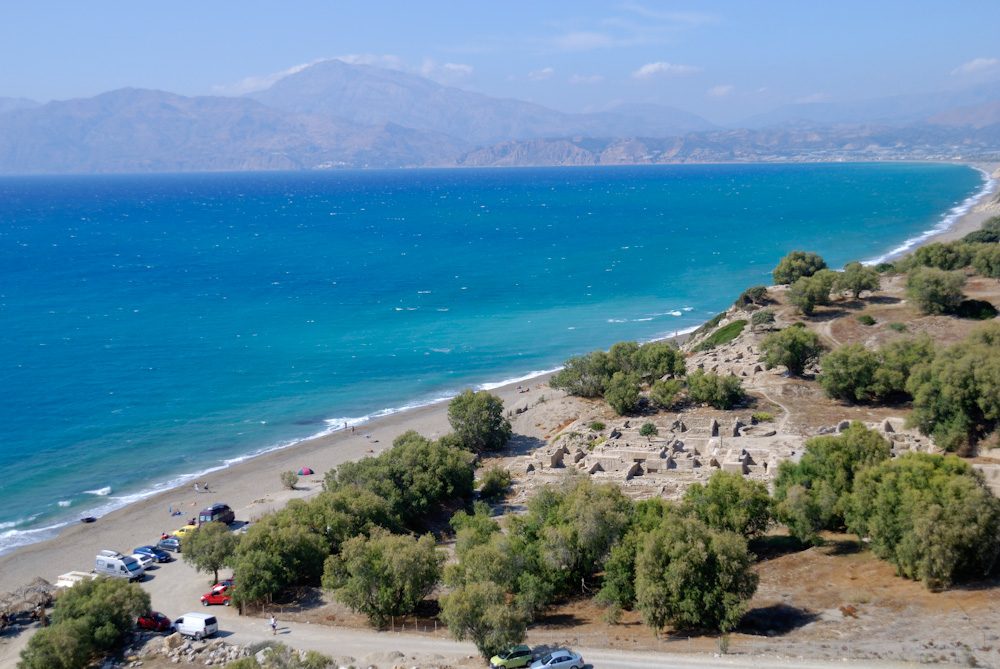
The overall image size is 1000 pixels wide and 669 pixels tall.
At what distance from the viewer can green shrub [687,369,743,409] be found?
52625 mm

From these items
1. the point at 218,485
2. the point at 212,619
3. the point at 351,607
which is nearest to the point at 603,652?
the point at 351,607

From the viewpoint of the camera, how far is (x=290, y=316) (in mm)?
90312

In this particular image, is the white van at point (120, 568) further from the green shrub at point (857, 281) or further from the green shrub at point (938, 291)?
the green shrub at point (857, 281)

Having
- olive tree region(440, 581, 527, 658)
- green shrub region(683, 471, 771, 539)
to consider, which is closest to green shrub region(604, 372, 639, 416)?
green shrub region(683, 471, 771, 539)

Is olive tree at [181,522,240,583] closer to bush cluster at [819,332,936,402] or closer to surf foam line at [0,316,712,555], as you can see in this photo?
surf foam line at [0,316,712,555]

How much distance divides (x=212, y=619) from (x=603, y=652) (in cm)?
1378

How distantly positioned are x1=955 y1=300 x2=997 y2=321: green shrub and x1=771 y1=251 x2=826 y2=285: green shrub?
16.3 m

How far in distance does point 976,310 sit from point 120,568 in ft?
206

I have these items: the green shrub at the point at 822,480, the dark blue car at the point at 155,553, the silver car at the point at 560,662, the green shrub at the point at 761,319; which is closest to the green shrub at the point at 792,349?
the green shrub at the point at 761,319

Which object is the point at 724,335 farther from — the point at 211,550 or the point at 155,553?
the point at 155,553

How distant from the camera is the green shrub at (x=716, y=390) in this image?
52.6 metres

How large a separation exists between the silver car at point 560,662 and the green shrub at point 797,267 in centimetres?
6426

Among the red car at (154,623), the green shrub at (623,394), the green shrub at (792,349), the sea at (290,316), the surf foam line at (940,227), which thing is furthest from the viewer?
the surf foam line at (940,227)

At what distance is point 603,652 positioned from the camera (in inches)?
980
